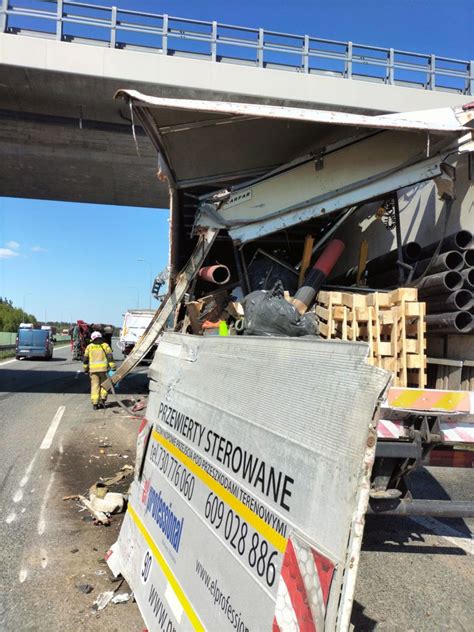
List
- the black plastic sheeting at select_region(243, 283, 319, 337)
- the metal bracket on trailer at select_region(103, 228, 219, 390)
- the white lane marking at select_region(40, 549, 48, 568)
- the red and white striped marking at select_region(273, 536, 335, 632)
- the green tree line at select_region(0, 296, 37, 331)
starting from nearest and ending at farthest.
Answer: the red and white striped marking at select_region(273, 536, 335, 632) → the white lane marking at select_region(40, 549, 48, 568) → the black plastic sheeting at select_region(243, 283, 319, 337) → the metal bracket on trailer at select_region(103, 228, 219, 390) → the green tree line at select_region(0, 296, 37, 331)

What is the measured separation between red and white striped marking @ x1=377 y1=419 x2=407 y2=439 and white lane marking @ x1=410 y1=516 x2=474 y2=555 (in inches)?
65.5

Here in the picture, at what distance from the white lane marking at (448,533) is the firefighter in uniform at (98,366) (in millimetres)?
7579

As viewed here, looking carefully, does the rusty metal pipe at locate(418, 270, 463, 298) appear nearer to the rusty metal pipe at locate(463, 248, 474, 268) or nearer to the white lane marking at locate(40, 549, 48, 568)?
the rusty metal pipe at locate(463, 248, 474, 268)

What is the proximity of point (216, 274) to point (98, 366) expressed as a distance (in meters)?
4.86

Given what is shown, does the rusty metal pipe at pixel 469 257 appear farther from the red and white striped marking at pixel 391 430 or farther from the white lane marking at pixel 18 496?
the white lane marking at pixel 18 496

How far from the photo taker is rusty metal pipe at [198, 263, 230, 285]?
7293 mm

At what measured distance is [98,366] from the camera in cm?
1084

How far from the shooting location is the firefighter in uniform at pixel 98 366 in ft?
34.9

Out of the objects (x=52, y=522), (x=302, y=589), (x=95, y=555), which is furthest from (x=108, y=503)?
(x=302, y=589)

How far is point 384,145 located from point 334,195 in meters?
0.84

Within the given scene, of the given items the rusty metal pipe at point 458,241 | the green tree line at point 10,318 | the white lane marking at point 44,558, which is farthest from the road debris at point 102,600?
the green tree line at point 10,318

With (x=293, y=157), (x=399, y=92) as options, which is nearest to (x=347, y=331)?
(x=293, y=157)

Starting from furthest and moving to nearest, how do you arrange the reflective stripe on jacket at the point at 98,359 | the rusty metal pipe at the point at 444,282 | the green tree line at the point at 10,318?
the green tree line at the point at 10,318 < the reflective stripe on jacket at the point at 98,359 < the rusty metal pipe at the point at 444,282

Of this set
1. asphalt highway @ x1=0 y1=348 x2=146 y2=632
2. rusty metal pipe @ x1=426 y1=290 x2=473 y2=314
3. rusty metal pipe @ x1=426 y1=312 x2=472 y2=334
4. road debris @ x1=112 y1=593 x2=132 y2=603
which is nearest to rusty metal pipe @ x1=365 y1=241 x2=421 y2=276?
rusty metal pipe @ x1=426 y1=290 x2=473 y2=314
